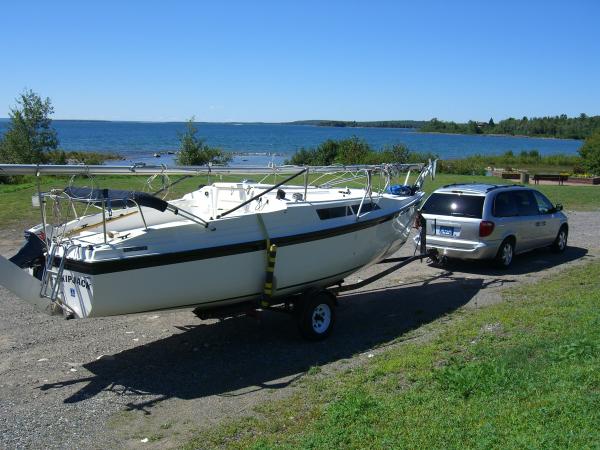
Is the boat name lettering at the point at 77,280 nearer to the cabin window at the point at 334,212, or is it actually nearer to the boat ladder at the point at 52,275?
the boat ladder at the point at 52,275

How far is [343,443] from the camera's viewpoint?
16.0 feet

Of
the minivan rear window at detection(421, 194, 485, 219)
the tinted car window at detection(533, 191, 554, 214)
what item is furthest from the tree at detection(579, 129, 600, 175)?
the minivan rear window at detection(421, 194, 485, 219)

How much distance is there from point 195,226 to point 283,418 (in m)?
2.71

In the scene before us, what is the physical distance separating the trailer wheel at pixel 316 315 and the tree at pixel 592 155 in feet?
122

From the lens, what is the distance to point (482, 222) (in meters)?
12.2

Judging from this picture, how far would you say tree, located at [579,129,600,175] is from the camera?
4072cm

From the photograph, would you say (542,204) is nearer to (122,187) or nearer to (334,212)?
(334,212)

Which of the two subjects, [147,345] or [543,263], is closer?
[147,345]

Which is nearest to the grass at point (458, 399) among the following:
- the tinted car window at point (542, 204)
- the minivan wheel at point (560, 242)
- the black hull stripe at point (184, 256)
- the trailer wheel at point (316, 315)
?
the trailer wheel at point (316, 315)

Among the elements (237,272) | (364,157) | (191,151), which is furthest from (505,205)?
(191,151)

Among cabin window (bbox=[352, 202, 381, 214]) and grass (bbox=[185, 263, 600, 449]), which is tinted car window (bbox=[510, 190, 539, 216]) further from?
grass (bbox=[185, 263, 600, 449])

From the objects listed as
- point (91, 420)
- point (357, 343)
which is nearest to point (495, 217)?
point (357, 343)

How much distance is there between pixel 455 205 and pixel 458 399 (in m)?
7.66

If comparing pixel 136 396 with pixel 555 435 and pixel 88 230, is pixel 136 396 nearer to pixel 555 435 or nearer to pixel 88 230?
pixel 88 230
